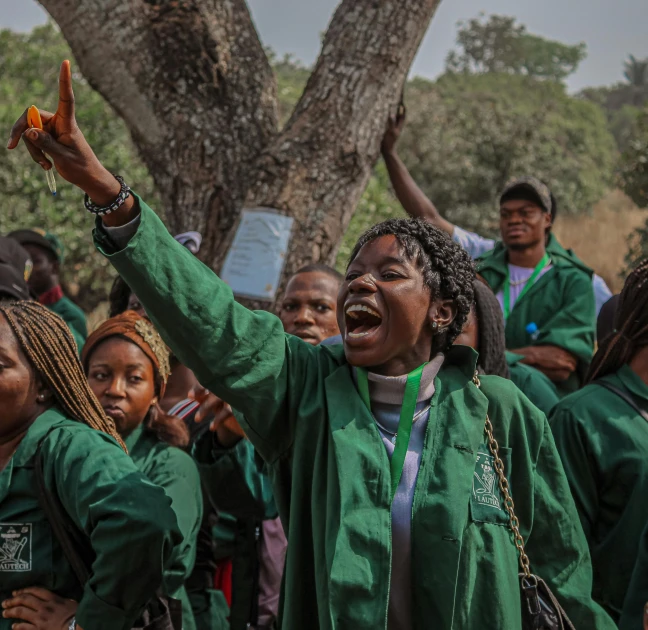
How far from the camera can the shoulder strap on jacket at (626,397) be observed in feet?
10.5

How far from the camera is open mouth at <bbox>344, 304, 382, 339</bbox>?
96.3 inches

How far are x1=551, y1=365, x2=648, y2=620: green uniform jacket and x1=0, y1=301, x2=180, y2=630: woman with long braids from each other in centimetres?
133

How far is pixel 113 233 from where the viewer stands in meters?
2.10

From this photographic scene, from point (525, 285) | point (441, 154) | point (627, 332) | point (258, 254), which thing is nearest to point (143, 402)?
point (627, 332)

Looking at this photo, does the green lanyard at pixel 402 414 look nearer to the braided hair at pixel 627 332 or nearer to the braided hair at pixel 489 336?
the braided hair at pixel 489 336

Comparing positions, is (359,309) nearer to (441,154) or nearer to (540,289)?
(540,289)

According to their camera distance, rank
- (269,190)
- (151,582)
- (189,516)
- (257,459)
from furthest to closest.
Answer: (269,190) < (257,459) < (189,516) < (151,582)

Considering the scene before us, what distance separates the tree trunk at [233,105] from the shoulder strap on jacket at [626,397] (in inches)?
101

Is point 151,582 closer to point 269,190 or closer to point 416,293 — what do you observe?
point 416,293

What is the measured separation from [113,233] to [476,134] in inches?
724

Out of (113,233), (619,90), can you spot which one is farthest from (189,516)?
(619,90)

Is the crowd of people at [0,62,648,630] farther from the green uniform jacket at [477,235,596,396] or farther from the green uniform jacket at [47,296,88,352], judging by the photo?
the green uniform jacket at [47,296,88,352]

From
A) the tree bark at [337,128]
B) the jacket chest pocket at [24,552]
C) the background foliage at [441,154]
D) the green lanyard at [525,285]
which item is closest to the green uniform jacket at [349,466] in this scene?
the jacket chest pocket at [24,552]

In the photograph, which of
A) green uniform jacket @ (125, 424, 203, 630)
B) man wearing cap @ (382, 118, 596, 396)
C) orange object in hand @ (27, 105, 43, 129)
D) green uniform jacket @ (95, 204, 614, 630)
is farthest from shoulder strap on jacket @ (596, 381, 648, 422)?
orange object in hand @ (27, 105, 43, 129)
